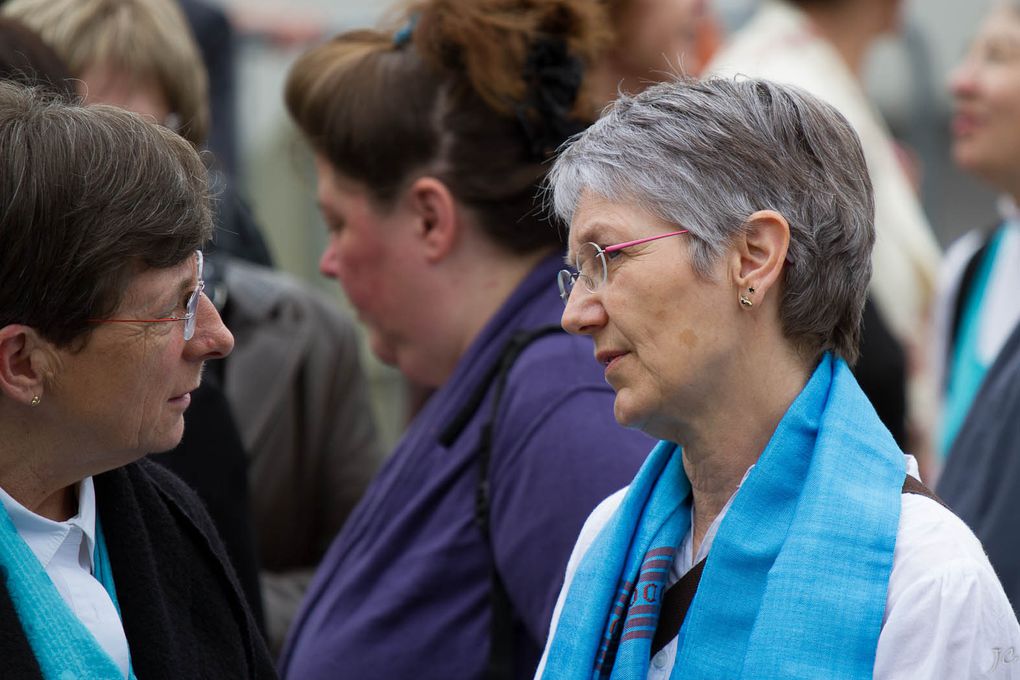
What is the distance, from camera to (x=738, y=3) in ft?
24.2

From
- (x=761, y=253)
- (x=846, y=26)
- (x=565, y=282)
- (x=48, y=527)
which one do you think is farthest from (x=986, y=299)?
(x=48, y=527)

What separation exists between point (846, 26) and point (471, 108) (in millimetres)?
2495

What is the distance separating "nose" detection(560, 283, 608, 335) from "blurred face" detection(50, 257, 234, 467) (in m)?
0.57

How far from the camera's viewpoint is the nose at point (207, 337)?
2.30 m

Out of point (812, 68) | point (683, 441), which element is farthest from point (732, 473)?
point (812, 68)

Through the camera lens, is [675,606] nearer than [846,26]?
Yes

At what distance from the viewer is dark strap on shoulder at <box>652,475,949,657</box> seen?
2.24m

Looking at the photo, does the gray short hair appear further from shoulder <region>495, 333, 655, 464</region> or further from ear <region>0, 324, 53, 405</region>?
ear <region>0, 324, 53, 405</region>

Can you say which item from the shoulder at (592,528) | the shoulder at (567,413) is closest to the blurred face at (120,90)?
the shoulder at (567,413)

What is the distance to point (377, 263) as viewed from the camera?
3.16m

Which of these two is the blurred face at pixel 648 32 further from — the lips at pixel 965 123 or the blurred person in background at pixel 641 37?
the lips at pixel 965 123

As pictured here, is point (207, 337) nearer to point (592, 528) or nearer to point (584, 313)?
point (584, 313)

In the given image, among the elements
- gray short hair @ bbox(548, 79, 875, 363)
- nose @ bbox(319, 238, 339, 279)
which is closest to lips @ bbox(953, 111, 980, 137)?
nose @ bbox(319, 238, 339, 279)

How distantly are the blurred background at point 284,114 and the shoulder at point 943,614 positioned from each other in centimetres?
470
